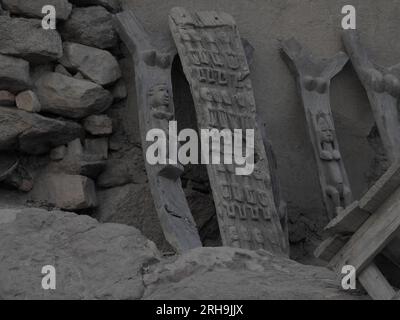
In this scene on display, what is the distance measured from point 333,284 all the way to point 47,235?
1265mm

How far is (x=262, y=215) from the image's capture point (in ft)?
18.8

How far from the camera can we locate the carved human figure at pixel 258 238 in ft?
18.4

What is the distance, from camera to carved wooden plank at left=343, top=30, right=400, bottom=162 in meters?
6.35

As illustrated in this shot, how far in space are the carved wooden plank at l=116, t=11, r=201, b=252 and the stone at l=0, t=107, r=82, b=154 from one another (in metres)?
0.48

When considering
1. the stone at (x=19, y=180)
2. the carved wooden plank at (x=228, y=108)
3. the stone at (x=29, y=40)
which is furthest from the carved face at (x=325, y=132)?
the stone at (x=19, y=180)

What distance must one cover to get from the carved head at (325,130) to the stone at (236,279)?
1696 mm

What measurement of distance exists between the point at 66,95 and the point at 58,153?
341 mm

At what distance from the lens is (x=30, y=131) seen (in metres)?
5.88

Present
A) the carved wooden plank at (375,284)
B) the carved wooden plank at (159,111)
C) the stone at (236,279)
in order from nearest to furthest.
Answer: the carved wooden plank at (375,284)
the stone at (236,279)
the carved wooden plank at (159,111)

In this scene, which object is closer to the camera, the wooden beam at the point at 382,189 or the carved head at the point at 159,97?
the wooden beam at the point at 382,189

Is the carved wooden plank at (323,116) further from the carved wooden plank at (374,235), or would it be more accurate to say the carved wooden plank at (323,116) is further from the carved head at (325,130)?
the carved wooden plank at (374,235)

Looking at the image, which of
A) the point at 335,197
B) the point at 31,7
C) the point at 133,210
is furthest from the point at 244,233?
the point at 31,7
